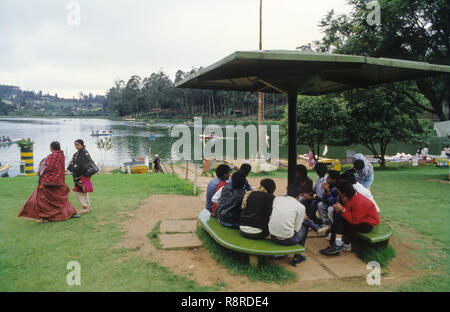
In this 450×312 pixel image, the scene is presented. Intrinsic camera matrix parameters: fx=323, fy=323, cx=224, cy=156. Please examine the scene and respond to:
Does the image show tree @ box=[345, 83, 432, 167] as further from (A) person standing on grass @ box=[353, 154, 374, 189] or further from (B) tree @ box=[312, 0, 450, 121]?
(A) person standing on grass @ box=[353, 154, 374, 189]

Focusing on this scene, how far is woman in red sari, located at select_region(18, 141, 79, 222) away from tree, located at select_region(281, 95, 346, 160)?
53.6 feet

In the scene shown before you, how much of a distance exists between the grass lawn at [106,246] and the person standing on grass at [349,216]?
88cm

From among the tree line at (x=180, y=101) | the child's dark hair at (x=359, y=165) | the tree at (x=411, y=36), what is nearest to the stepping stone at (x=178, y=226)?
the child's dark hair at (x=359, y=165)

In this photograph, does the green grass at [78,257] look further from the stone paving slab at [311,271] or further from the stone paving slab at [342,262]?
the stone paving slab at [342,262]

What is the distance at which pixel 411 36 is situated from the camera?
1162 centimetres

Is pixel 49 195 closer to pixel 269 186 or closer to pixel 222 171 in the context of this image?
pixel 222 171

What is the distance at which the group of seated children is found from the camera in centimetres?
391

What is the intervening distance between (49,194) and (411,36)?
12.5m

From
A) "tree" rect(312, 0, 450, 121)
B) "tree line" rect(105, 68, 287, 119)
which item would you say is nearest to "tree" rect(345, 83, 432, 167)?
"tree" rect(312, 0, 450, 121)

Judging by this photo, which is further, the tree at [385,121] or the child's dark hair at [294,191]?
the tree at [385,121]

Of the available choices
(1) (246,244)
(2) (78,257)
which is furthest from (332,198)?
(2) (78,257)

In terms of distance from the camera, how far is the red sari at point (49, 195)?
5.79m

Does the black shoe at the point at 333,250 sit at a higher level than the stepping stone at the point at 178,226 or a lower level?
higher

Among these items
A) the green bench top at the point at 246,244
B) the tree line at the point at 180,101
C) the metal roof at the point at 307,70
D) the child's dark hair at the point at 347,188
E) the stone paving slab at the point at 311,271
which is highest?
the tree line at the point at 180,101
